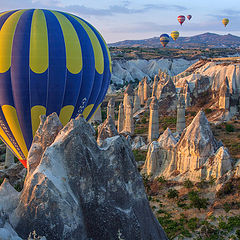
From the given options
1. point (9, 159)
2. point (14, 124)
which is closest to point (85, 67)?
point (14, 124)

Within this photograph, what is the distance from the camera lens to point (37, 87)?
1777cm

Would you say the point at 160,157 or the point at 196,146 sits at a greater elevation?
the point at 196,146

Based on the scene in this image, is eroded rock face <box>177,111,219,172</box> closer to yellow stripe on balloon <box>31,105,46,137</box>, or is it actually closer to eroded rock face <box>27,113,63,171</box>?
yellow stripe on balloon <box>31,105,46,137</box>

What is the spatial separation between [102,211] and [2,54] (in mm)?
12651

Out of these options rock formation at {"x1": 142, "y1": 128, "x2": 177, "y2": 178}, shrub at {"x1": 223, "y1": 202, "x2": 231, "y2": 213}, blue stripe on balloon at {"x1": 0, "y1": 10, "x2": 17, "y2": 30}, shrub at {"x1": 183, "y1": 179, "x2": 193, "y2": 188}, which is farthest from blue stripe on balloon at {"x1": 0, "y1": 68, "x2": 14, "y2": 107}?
shrub at {"x1": 223, "y1": 202, "x2": 231, "y2": 213}

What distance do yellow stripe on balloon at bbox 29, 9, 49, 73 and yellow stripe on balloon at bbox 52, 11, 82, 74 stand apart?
1.15 m

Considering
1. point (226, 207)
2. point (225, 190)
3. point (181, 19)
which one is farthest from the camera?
point (181, 19)

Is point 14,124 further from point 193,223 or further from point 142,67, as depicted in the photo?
point 142,67

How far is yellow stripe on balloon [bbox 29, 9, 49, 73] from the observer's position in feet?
57.8

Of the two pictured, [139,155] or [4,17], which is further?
[139,155]

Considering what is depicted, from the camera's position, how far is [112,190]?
8.29m

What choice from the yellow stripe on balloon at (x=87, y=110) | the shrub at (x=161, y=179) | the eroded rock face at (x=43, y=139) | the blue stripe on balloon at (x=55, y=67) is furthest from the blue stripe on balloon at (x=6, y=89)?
the shrub at (x=161, y=179)

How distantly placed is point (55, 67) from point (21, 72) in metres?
1.82

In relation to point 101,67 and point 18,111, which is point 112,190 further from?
point 101,67
